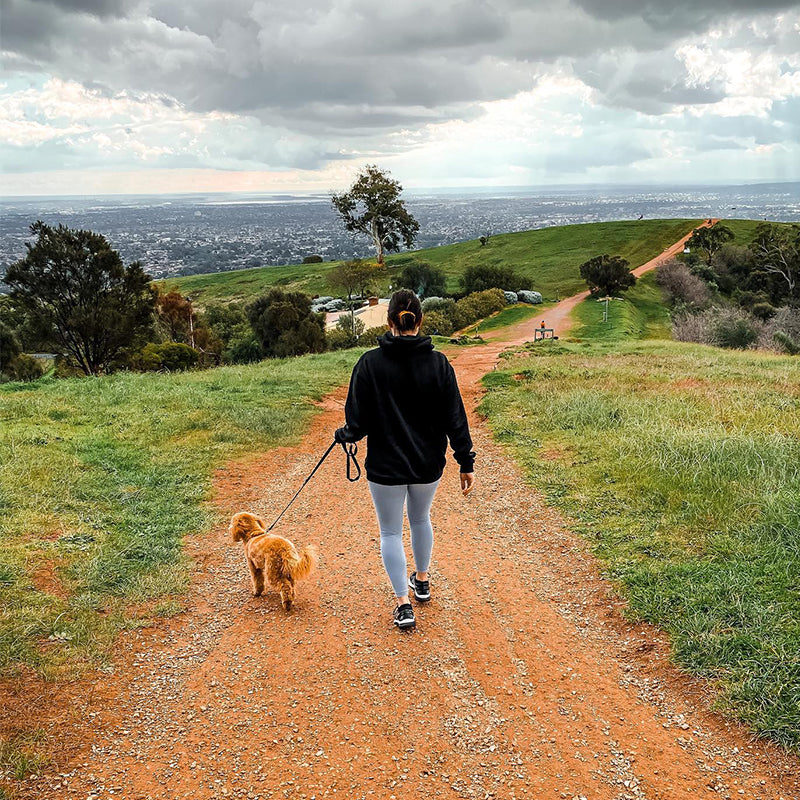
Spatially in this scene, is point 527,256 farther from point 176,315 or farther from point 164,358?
point 164,358

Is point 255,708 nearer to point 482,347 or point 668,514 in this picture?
point 668,514

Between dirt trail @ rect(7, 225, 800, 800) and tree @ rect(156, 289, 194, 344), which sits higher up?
tree @ rect(156, 289, 194, 344)

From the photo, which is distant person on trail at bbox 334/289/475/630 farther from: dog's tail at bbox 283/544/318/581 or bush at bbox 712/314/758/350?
bush at bbox 712/314/758/350

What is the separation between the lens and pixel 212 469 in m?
7.95

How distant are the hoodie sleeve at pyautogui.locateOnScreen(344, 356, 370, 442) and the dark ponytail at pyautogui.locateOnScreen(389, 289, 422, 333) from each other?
32 centimetres

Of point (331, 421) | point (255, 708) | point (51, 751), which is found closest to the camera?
point (51, 751)

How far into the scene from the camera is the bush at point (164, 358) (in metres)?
20.8

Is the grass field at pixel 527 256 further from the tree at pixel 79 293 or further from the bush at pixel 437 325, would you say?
the tree at pixel 79 293

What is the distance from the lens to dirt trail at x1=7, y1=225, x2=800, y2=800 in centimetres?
307

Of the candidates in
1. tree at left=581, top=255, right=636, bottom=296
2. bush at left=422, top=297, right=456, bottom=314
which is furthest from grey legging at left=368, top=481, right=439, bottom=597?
tree at left=581, top=255, right=636, bottom=296

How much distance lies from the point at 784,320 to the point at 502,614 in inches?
1257

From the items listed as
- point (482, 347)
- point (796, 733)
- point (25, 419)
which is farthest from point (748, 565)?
point (482, 347)

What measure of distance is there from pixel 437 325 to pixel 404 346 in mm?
25166

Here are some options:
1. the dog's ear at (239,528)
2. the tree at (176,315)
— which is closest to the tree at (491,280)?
the tree at (176,315)
